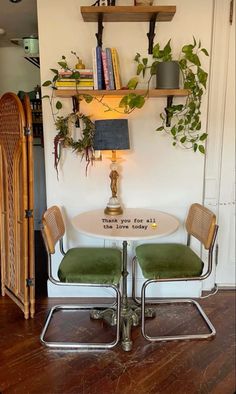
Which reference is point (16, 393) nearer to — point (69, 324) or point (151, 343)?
point (69, 324)

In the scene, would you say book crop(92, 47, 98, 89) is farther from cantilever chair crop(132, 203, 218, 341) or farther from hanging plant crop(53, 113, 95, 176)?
cantilever chair crop(132, 203, 218, 341)

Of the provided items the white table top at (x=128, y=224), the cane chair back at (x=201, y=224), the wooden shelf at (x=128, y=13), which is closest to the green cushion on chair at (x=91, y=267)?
the white table top at (x=128, y=224)

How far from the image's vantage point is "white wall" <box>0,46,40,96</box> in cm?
383

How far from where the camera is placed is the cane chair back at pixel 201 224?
6.36 feet

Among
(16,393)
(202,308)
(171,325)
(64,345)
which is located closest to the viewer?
(16,393)

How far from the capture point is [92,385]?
1651 mm

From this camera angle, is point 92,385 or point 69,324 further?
point 69,324

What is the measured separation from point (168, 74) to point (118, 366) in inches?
68.3

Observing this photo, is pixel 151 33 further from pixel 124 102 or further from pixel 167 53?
pixel 124 102

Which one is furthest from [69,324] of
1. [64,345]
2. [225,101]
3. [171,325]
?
[225,101]

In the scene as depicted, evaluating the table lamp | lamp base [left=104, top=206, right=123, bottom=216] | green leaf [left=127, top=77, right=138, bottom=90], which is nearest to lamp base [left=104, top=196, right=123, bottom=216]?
lamp base [left=104, top=206, right=123, bottom=216]

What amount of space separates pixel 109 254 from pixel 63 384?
0.78 metres

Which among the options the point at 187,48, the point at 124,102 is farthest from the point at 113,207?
the point at 187,48

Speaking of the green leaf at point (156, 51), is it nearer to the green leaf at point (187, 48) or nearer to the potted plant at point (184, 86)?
the potted plant at point (184, 86)
